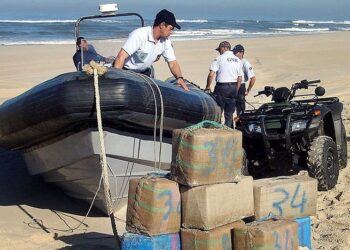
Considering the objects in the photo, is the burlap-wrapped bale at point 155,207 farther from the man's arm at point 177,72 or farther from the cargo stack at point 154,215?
the man's arm at point 177,72

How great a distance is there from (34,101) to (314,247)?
2524mm

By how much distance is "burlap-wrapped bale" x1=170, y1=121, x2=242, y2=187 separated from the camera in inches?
177

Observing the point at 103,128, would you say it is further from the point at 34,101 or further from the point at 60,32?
the point at 60,32

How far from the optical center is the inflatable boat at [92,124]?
5.57 metres

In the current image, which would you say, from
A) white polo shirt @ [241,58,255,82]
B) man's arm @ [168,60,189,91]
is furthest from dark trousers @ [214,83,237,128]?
man's arm @ [168,60,189,91]

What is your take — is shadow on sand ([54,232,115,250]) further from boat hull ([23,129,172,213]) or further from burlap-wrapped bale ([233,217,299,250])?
burlap-wrapped bale ([233,217,299,250])

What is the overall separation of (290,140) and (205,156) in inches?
102

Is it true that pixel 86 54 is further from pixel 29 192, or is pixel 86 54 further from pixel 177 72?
pixel 29 192

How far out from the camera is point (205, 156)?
177 inches

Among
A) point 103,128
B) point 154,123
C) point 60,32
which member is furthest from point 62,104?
point 60,32

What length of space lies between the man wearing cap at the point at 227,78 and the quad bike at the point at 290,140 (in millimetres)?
1997

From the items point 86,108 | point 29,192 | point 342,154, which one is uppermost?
point 86,108

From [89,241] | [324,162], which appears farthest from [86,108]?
[324,162]

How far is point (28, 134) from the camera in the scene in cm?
611
